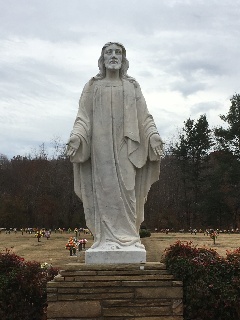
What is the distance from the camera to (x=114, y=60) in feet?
19.4

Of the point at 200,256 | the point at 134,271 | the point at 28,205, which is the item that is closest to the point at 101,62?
the point at 134,271

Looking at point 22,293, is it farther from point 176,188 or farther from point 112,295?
point 176,188

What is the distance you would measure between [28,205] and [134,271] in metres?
34.3

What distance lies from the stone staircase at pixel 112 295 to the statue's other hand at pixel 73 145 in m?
1.31

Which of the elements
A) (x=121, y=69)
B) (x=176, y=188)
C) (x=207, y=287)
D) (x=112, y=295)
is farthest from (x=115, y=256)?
(x=176, y=188)

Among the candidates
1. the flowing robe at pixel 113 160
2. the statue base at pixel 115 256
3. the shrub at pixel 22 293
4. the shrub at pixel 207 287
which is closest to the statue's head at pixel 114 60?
the flowing robe at pixel 113 160

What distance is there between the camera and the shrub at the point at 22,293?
8.42 m

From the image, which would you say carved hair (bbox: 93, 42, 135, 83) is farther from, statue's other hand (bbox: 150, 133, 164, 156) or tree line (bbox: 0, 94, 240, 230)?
tree line (bbox: 0, 94, 240, 230)

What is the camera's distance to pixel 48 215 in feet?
120

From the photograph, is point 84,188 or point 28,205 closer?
point 84,188

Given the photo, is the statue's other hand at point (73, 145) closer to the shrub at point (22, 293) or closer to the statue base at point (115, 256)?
the statue base at point (115, 256)

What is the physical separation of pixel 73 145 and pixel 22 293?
13.1ft

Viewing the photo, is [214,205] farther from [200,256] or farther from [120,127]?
[120,127]

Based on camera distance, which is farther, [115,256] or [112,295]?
[115,256]
